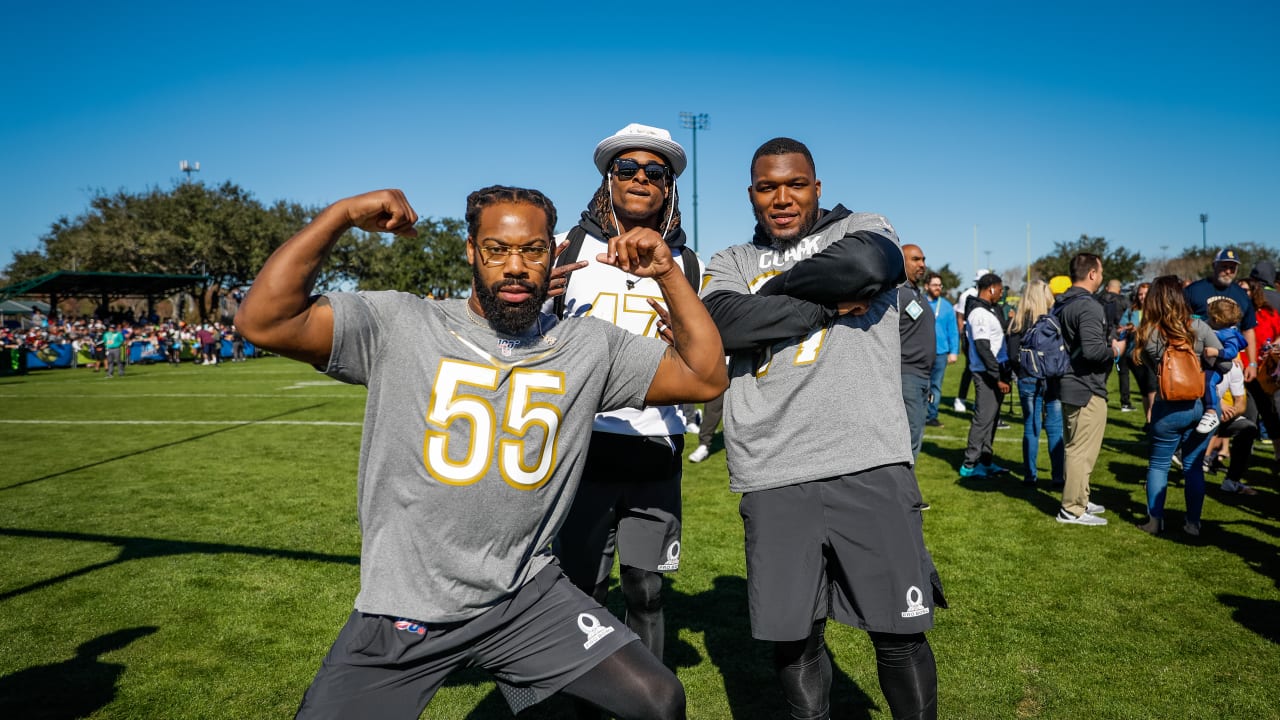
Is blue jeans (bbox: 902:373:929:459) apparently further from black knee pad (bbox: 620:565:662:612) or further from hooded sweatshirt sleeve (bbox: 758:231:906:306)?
hooded sweatshirt sleeve (bbox: 758:231:906:306)

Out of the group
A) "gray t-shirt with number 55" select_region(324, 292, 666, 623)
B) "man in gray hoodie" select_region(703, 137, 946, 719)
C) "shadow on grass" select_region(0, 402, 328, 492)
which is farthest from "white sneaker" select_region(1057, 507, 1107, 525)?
"shadow on grass" select_region(0, 402, 328, 492)

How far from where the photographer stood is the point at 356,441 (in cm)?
1149

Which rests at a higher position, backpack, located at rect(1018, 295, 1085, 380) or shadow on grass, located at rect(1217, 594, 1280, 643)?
backpack, located at rect(1018, 295, 1085, 380)

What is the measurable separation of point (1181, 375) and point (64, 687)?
816 cm

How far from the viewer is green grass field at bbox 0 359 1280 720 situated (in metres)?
3.85

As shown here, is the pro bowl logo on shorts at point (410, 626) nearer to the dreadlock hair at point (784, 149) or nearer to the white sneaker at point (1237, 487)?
the dreadlock hair at point (784, 149)

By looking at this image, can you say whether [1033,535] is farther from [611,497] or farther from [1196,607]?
[611,497]

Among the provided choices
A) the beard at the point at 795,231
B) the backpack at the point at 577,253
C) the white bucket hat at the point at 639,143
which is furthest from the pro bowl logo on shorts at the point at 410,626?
the white bucket hat at the point at 639,143

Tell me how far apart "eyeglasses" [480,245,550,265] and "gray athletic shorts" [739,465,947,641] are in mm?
1175

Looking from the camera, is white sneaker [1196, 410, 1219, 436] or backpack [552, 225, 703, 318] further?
white sneaker [1196, 410, 1219, 436]

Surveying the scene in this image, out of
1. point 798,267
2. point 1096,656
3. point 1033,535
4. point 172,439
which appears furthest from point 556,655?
point 172,439

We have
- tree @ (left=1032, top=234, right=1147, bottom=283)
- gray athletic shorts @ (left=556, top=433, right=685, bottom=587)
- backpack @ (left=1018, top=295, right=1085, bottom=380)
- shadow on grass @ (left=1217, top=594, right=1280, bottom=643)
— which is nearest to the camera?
gray athletic shorts @ (left=556, top=433, right=685, bottom=587)

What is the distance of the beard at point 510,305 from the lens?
7.72 ft

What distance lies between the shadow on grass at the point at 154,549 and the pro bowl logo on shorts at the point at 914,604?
4.86 metres
